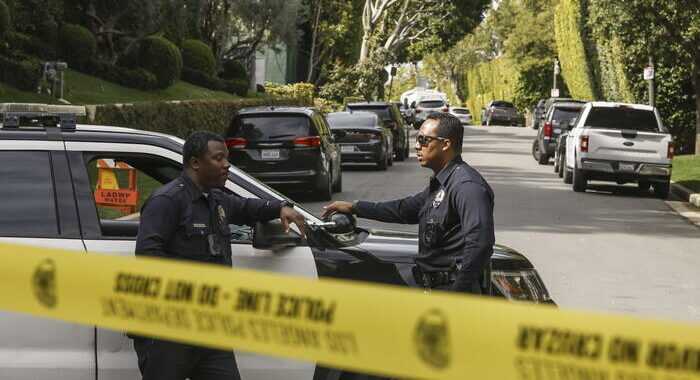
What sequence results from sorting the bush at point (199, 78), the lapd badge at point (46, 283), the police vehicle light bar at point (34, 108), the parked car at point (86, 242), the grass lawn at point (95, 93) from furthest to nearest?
the bush at point (199, 78), the grass lawn at point (95, 93), the police vehicle light bar at point (34, 108), the parked car at point (86, 242), the lapd badge at point (46, 283)

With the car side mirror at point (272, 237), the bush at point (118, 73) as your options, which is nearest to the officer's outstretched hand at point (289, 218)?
the car side mirror at point (272, 237)

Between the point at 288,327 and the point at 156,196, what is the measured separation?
213 centimetres

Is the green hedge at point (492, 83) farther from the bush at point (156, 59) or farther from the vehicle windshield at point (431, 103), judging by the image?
the bush at point (156, 59)

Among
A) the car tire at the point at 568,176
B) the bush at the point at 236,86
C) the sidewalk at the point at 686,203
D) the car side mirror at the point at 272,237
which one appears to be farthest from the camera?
the bush at the point at 236,86

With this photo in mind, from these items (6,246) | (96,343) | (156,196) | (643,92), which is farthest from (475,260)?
(643,92)

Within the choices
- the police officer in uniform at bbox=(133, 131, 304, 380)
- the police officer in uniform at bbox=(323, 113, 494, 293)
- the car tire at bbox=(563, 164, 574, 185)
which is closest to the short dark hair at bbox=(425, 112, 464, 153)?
the police officer in uniform at bbox=(323, 113, 494, 293)

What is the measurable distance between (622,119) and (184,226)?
19099 mm

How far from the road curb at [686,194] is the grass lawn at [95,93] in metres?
12.5

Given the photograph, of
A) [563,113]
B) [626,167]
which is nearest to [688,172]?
[626,167]

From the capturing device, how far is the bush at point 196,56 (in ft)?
131

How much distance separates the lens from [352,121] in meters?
27.9

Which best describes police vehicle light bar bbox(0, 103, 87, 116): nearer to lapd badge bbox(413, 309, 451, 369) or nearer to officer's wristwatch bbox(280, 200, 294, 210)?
officer's wristwatch bbox(280, 200, 294, 210)

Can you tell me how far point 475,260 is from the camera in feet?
16.5

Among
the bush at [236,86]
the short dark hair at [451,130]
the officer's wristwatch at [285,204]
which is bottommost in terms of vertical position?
the bush at [236,86]
